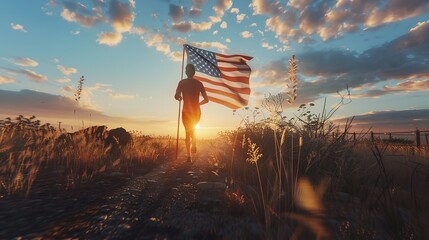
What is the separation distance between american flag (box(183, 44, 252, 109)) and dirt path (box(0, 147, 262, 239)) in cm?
625

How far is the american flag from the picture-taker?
9461 mm

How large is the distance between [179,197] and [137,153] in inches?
147

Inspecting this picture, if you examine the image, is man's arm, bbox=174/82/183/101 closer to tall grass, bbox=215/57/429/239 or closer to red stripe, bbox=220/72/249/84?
red stripe, bbox=220/72/249/84

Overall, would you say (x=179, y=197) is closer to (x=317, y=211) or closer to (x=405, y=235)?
(x=317, y=211)

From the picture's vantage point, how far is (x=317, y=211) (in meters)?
2.66

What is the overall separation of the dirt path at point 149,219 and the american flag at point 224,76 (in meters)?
6.25

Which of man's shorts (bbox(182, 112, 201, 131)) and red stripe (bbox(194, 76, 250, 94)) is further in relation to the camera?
red stripe (bbox(194, 76, 250, 94))

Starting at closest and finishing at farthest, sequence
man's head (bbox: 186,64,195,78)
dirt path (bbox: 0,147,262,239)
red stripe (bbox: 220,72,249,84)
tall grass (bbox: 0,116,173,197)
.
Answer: dirt path (bbox: 0,147,262,239) → tall grass (bbox: 0,116,173,197) → man's head (bbox: 186,64,195,78) → red stripe (bbox: 220,72,249,84)

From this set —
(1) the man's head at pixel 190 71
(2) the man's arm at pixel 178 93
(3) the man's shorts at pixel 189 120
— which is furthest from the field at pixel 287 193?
(1) the man's head at pixel 190 71

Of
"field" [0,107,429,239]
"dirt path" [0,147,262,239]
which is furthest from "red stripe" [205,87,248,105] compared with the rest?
"dirt path" [0,147,262,239]

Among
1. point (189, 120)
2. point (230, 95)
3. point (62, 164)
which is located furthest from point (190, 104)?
point (62, 164)

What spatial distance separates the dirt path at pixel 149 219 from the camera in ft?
6.54

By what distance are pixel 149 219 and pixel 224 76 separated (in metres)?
7.60

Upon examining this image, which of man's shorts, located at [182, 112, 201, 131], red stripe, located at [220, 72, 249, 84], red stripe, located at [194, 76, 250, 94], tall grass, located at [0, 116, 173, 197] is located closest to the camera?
tall grass, located at [0, 116, 173, 197]
